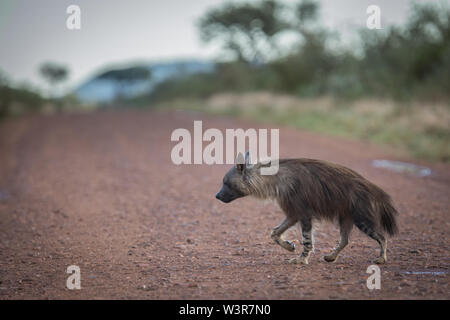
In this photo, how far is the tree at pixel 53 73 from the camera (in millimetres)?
60856

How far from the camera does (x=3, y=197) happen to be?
9625 mm

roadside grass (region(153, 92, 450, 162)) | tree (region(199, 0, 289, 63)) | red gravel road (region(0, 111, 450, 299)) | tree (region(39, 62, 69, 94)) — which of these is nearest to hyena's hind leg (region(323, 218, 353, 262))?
red gravel road (region(0, 111, 450, 299))

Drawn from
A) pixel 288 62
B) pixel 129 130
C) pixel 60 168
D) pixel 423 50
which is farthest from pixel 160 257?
pixel 288 62

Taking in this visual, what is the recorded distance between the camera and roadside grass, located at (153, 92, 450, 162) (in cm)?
1431

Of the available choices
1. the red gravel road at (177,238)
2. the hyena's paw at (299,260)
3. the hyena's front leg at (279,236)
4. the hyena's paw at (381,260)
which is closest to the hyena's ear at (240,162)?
the hyena's front leg at (279,236)

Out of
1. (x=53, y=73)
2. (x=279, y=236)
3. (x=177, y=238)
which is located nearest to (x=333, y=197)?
(x=279, y=236)

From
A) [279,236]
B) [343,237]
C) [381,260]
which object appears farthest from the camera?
[279,236]

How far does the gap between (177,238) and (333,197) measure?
2163mm

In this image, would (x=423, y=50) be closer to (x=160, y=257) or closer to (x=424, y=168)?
(x=424, y=168)

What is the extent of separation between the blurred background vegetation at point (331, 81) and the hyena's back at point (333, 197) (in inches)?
319

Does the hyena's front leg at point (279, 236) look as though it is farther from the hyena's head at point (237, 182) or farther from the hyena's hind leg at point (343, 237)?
the hyena's head at point (237, 182)

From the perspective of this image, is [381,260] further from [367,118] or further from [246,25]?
[246,25]

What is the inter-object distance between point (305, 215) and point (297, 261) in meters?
0.51

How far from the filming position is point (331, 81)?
1038 inches
